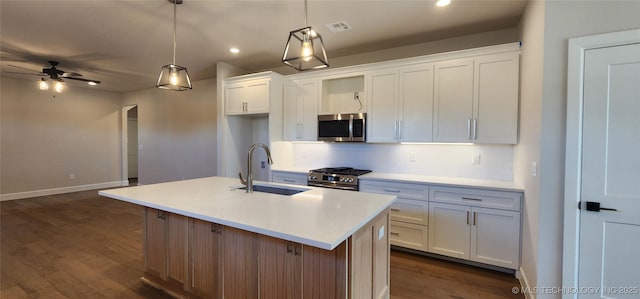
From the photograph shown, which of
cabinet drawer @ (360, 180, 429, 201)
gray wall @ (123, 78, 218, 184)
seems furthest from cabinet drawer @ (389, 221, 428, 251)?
gray wall @ (123, 78, 218, 184)

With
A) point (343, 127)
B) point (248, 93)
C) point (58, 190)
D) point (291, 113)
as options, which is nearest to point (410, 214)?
point (343, 127)

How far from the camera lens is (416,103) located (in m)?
3.13

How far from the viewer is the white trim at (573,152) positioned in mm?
1736

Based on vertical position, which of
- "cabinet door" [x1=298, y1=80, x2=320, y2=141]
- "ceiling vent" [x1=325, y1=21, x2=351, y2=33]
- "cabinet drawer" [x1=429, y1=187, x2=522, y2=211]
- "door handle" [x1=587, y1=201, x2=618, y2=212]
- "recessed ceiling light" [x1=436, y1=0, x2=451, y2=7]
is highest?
"ceiling vent" [x1=325, y1=21, x2=351, y2=33]

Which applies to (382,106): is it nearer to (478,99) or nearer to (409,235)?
(478,99)

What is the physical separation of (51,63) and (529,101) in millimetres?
6764

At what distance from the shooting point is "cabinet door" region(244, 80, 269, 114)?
3.92 metres

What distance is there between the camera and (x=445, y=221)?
2787 millimetres

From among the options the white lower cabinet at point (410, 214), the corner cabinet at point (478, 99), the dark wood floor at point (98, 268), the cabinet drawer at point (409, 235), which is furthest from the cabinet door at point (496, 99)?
the dark wood floor at point (98, 268)

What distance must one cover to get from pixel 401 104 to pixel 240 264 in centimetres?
251

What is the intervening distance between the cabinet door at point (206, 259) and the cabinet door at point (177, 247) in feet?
0.28

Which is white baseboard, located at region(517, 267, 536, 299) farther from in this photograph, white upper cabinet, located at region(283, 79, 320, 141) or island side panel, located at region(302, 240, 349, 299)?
white upper cabinet, located at region(283, 79, 320, 141)

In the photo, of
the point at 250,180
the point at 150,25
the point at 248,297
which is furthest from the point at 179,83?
the point at 248,297

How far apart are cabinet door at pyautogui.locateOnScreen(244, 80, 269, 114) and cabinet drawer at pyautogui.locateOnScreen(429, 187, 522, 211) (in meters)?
2.59
